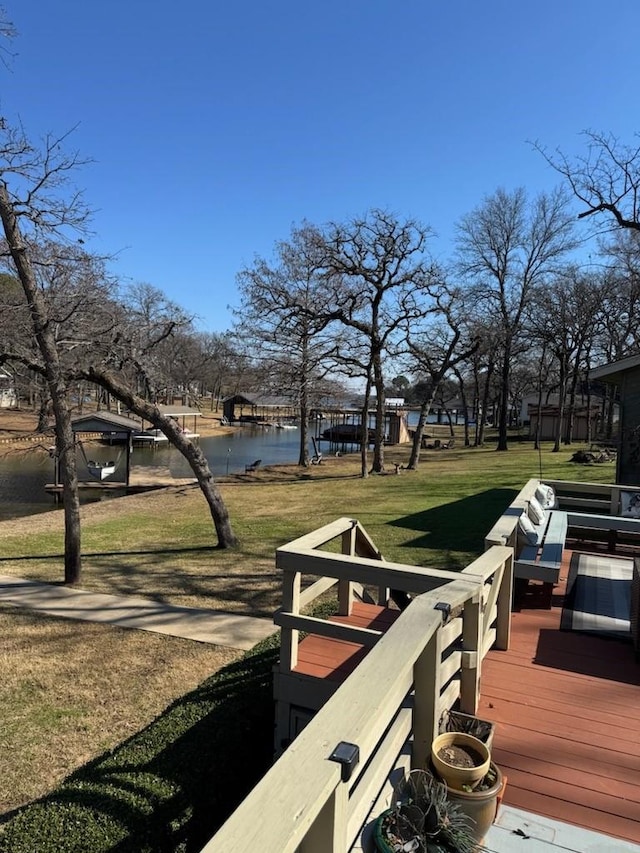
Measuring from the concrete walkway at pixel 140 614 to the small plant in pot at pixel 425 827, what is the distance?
429 centimetres

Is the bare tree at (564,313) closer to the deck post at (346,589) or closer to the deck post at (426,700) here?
the deck post at (346,589)

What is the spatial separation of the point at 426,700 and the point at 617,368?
12032 mm

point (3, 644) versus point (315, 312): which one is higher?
point (315, 312)

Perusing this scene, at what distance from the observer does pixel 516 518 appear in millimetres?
4598

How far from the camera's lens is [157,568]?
9.54 metres

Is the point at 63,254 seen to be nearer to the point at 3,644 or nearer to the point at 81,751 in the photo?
the point at 3,644

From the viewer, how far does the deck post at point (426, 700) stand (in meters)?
2.39

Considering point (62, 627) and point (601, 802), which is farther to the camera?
point (62, 627)

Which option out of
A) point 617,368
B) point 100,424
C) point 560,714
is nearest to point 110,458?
point 100,424

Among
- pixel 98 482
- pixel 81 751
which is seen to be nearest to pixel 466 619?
pixel 81 751

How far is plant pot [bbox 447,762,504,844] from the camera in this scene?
7.25 ft

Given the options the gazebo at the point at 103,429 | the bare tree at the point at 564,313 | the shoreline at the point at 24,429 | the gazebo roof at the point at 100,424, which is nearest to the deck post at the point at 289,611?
the gazebo at the point at 103,429

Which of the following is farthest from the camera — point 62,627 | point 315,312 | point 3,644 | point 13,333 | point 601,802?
point 315,312

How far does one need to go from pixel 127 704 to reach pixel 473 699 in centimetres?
333
